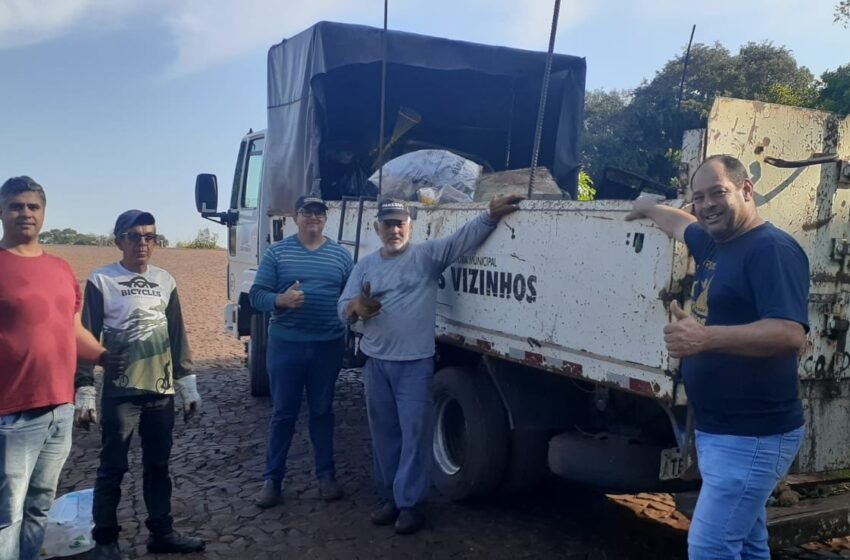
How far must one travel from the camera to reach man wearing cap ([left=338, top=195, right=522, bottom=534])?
4539 millimetres

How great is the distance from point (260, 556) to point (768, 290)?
9.69 ft

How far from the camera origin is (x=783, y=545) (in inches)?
136

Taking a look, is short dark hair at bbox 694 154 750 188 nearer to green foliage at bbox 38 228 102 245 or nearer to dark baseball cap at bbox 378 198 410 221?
dark baseball cap at bbox 378 198 410 221

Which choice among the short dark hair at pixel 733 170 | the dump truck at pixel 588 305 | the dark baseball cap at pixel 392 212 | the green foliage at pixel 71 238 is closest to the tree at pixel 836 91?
the dump truck at pixel 588 305

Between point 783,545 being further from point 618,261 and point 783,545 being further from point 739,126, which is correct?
point 739,126

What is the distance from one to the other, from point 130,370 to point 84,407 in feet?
0.89

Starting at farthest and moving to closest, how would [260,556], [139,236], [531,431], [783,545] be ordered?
[531,431] → [260,556] → [139,236] → [783,545]

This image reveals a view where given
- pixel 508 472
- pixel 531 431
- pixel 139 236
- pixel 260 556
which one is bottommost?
pixel 260 556

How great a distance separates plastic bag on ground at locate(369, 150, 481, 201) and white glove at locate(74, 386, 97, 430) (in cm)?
Result: 269

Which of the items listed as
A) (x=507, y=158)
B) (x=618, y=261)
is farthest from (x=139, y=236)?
(x=507, y=158)

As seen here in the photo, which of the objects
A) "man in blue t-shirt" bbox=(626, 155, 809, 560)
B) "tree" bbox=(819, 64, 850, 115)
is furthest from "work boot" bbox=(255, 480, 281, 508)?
"tree" bbox=(819, 64, 850, 115)

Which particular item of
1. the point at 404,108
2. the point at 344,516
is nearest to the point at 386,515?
the point at 344,516

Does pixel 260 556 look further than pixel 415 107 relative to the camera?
No

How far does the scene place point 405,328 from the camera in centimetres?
454
